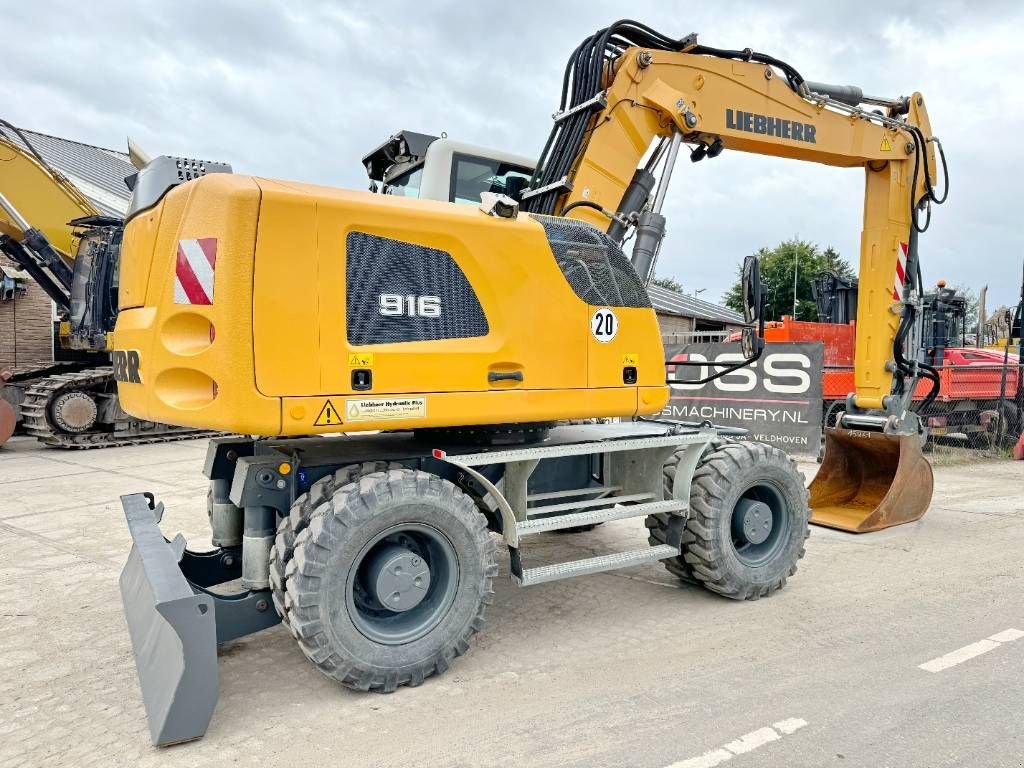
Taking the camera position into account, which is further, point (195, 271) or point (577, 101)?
point (577, 101)

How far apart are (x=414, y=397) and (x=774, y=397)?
8421mm

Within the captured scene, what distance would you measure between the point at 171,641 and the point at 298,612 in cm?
52

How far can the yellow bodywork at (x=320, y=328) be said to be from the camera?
3.40 m

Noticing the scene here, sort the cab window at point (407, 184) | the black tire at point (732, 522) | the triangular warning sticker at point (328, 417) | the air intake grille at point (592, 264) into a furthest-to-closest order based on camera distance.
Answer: the cab window at point (407, 184)
the black tire at point (732, 522)
the air intake grille at point (592, 264)
the triangular warning sticker at point (328, 417)

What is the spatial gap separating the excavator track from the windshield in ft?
29.5

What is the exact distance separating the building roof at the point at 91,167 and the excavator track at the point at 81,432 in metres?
5.23

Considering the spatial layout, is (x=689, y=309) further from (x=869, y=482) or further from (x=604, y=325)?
(x=604, y=325)

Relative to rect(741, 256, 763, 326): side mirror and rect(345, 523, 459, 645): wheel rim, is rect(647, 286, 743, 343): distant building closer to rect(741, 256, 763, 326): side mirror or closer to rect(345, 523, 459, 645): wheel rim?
rect(741, 256, 763, 326): side mirror

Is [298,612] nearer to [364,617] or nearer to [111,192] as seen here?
[364,617]

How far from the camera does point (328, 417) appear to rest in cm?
358

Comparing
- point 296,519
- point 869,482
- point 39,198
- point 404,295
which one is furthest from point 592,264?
point 39,198

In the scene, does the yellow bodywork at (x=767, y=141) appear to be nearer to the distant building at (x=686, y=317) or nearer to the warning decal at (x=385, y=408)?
the warning decal at (x=385, y=408)

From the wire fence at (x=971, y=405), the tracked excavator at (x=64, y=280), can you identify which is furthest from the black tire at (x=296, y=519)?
the wire fence at (x=971, y=405)

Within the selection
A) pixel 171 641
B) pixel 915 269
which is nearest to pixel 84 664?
pixel 171 641
